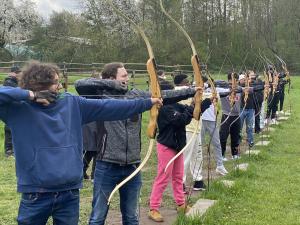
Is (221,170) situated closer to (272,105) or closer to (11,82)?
(11,82)

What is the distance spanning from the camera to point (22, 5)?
4519 centimetres

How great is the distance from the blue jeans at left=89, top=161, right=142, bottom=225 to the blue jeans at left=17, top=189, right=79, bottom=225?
2.64ft

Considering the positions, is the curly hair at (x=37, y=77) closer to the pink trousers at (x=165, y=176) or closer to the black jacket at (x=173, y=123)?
the black jacket at (x=173, y=123)

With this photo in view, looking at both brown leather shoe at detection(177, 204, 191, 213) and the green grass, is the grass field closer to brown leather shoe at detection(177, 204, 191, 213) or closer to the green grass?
the green grass

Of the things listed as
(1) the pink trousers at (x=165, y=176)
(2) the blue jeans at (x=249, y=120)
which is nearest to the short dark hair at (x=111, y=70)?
Result: (1) the pink trousers at (x=165, y=176)

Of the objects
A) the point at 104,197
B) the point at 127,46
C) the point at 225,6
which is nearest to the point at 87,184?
the point at 104,197

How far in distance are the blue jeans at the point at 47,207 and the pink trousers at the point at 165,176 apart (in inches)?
84.2

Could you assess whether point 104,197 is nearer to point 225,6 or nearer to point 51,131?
point 51,131

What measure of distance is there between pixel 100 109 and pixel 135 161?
2.74ft

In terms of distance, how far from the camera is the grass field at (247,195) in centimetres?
473

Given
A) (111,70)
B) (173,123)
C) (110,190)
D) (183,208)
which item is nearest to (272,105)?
(183,208)

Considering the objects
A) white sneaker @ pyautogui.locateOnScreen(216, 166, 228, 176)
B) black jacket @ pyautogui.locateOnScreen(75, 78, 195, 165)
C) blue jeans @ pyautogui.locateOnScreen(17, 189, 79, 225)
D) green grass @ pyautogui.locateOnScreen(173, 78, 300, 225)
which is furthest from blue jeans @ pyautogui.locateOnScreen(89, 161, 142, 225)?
white sneaker @ pyautogui.locateOnScreen(216, 166, 228, 176)

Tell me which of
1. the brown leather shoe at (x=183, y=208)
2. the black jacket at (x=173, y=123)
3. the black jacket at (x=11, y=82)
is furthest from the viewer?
the black jacket at (x=11, y=82)

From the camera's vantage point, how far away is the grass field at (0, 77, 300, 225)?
15.5 feet
